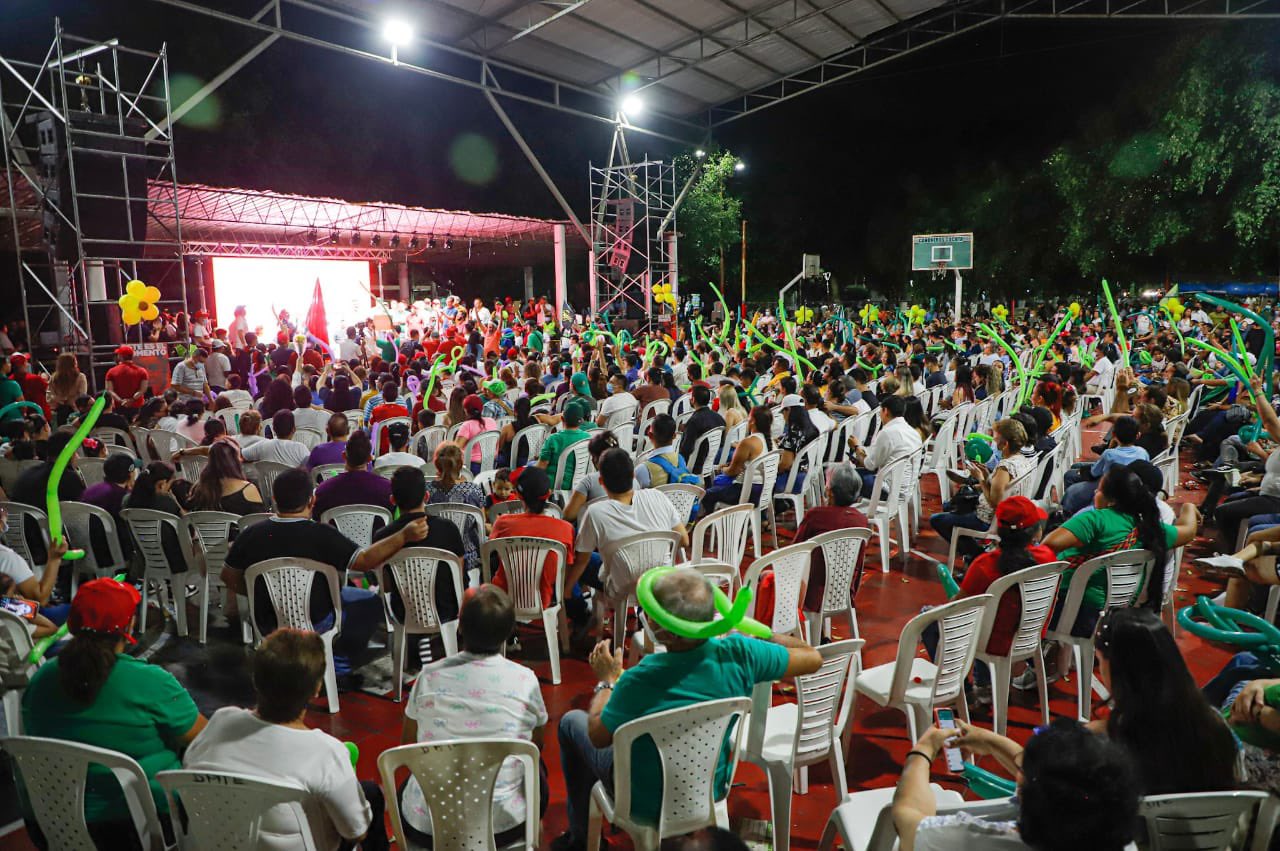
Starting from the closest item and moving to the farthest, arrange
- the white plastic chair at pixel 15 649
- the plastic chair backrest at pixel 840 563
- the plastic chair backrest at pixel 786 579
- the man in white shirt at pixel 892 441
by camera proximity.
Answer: the white plastic chair at pixel 15 649 < the plastic chair backrest at pixel 786 579 < the plastic chair backrest at pixel 840 563 < the man in white shirt at pixel 892 441

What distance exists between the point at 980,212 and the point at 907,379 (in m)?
21.2

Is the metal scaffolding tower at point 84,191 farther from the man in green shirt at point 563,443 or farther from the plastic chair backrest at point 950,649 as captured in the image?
the plastic chair backrest at point 950,649

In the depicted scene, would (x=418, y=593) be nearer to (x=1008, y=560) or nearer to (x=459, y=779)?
(x=459, y=779)

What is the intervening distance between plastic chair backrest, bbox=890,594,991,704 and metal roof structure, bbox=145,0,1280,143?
1303 cm

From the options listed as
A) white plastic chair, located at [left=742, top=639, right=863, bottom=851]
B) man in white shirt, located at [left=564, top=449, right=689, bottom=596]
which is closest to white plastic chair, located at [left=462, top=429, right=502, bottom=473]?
man in white shirt, located at [left=564, top=449, right=689, bottom=596]

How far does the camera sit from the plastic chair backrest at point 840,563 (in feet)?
12.3

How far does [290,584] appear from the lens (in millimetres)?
3547

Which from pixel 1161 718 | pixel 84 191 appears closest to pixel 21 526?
pixel 1161 718

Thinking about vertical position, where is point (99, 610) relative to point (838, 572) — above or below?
above

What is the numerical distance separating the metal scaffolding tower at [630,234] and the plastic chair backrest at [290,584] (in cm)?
1580

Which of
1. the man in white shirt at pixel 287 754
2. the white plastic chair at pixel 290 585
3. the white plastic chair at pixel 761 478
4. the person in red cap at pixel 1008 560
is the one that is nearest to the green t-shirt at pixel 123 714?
the man in white shirt at pixel 287 754

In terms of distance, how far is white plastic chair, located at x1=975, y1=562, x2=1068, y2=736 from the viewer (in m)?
3.18

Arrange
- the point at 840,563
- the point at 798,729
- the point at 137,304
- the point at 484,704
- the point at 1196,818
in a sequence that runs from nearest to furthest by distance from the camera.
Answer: the point at 1196,818 < the point at 484,704 < the point at 798,729 < the point at 840,563 < the point at 137,304

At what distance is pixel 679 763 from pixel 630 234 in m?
18.2
